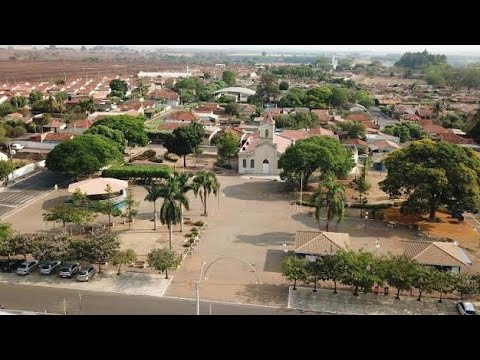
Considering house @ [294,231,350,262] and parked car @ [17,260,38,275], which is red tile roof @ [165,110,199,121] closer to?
house @ [294,231,350,262]

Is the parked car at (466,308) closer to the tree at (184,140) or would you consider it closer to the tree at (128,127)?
the tree at (184,140)

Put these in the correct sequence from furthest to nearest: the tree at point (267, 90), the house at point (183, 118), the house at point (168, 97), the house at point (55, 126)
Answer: the tree at point (267, 90), the house at point (168, 97), the house at point (183, 118), the house at point (55, 126)

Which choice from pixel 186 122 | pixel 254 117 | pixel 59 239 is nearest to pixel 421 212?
pixel 59 239

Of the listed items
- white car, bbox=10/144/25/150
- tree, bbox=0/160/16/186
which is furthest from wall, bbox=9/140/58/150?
tree, bbox=0/160/16/186

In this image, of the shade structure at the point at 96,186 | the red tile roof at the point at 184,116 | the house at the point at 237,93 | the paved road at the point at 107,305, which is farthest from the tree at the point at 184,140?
the house at the point at 237,93

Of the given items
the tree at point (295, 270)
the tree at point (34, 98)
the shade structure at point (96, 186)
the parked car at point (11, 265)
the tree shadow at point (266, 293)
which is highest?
the tree at point (34, 98)

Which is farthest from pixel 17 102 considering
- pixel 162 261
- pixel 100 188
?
pixel 162 261
